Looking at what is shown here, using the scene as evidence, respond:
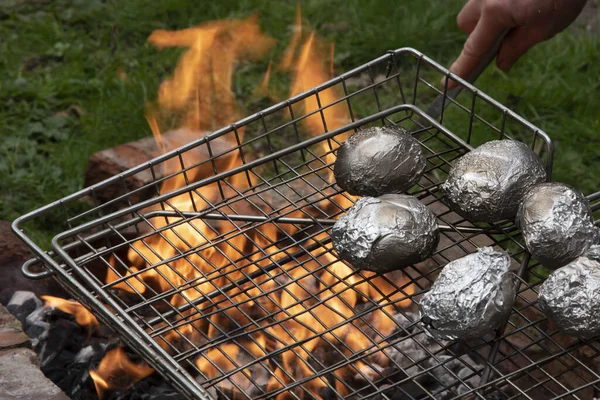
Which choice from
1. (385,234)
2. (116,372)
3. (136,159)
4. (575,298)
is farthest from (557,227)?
(136,159)

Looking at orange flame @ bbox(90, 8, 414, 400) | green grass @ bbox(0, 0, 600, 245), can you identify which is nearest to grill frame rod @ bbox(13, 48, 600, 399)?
orange flame @ bbox(90, 8, 414, 400)

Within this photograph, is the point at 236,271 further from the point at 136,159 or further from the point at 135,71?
the point at 135,71

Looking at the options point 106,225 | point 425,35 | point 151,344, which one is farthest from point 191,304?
point 425,35

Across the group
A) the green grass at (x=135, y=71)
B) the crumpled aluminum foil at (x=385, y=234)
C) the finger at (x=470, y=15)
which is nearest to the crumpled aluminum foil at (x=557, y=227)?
the crumpled aluminum foil at (x=385, y=234)

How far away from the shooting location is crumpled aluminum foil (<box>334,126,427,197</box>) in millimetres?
1795

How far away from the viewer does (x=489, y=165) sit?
1734mm

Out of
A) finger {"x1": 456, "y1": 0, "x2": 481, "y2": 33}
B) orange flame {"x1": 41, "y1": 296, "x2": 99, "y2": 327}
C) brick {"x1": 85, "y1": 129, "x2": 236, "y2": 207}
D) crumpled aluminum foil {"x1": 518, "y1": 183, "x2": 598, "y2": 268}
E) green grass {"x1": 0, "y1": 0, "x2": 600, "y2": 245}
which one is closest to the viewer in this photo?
crumpled aluminum foil {"x1": 518, "y1": 183, "x2": 598, "y2": 268}

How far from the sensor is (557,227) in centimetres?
160

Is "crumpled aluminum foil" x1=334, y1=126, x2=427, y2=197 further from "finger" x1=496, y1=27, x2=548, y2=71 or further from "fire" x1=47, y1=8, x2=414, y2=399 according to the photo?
"finger" x1=496, y1=27, x2=548, y2=71

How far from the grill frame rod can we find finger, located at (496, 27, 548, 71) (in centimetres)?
17

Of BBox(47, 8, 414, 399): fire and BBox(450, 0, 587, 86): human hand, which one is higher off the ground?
BBox(450, 0, 587, 86): human hand

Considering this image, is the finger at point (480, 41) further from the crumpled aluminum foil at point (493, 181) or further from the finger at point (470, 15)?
the crumpled aluminum foil at point (493, 181)

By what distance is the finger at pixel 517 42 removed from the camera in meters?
2.01

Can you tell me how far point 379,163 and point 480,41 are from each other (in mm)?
463
